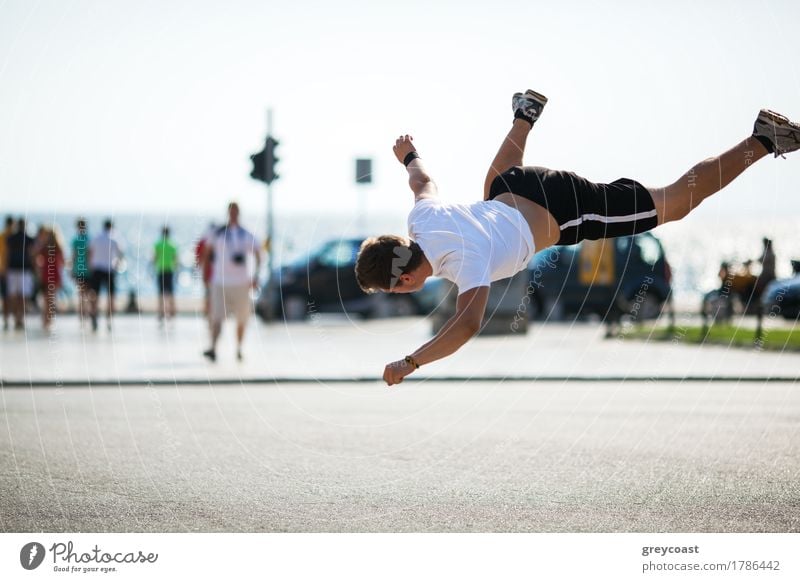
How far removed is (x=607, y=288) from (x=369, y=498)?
20067 mm

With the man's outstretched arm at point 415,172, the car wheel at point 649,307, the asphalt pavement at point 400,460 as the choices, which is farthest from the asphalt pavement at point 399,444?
the car wheel at point 649,307

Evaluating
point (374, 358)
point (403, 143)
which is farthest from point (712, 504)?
point (374, 358)

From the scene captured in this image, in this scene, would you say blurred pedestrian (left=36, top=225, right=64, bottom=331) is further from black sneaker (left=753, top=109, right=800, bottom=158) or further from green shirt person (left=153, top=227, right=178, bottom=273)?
black sneaker (left=753, top=109, right=800, bottom=158)

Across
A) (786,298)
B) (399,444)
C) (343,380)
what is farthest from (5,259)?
(399,444)

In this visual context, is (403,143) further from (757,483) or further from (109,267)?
(109,267)

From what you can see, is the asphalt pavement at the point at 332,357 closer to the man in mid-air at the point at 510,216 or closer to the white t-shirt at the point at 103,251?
the white t-shirt at the point at 103,251

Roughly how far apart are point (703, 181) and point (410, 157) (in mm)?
1541

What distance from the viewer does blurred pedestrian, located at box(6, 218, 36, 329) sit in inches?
833

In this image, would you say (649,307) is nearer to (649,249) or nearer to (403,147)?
(649,249)

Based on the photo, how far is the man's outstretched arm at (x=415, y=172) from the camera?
20.2 feet

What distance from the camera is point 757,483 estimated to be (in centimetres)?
654

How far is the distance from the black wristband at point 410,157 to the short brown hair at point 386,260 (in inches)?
31.8

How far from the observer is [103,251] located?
21.4 metres

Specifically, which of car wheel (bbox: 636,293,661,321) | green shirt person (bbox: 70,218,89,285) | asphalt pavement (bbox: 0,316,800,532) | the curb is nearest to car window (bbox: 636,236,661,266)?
car wheel (bbox: 636,293,661,321)
